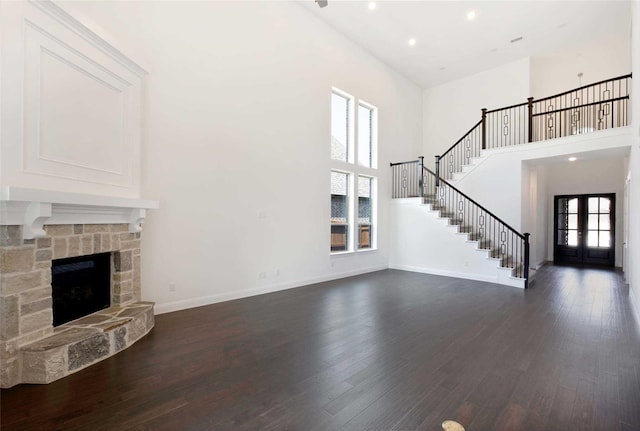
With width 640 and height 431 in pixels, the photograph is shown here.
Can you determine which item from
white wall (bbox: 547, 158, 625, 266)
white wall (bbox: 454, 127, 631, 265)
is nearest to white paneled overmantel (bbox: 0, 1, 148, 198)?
white wall (bbox: 454, 127, 631, 265)

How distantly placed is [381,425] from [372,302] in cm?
292

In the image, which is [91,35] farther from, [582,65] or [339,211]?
[582,65]

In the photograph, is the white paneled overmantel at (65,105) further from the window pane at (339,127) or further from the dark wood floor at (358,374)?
the window pane at (339,127)

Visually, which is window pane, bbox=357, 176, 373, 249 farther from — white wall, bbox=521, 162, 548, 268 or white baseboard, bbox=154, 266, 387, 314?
white wall, bbox=521, 162, 548, 268

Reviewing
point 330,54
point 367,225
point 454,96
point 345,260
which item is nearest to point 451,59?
point 454,96

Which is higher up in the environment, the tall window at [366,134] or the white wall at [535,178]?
the tall window at [366,134]

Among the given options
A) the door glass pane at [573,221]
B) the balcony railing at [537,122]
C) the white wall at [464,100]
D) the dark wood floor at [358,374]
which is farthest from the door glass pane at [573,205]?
the dark wood floor at [358,374]

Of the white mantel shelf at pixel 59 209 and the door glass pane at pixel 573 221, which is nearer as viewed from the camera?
the white mantel shelf at pixel 59 209

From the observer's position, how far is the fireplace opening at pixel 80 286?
9.68ft

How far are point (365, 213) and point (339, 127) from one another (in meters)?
2.30

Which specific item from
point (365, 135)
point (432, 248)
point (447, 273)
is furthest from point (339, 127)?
point (447, 273)

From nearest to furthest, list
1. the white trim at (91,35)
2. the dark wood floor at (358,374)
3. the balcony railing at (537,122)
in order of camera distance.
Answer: the dark wood floor at (358,374), the white trim at (91,35), the balcony railing at (537,122)

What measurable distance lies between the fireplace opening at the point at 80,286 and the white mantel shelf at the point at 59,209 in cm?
48

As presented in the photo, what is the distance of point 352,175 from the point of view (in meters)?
7.23
